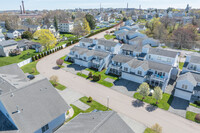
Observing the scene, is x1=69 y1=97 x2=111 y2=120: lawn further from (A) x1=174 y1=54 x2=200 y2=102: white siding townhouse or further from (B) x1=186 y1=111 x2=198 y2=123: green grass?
(A) x1=174 y1=54 x2=200 y2=102: white siding townhouse

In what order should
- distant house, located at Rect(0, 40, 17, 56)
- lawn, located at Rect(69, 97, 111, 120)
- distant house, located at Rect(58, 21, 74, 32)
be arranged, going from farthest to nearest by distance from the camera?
distant house, located at Rect(58, 21, 74, 32)
distant house, located at Rect(0, 40, 17, 56)
lawn, located at Rect(69, 97, 111, 120)

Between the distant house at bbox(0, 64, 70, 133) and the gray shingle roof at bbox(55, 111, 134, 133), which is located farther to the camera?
the distant house at bbox(0, 64, 70, 133)

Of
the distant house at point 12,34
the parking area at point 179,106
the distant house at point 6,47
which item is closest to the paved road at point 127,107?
the parking area at point 179,106


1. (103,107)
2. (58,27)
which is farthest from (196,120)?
(58,27)

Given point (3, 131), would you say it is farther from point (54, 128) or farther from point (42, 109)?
point (54, 128)

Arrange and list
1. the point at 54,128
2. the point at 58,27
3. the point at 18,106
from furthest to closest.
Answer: the point at 58,27 → the point at 54,128 → the point at 18,106

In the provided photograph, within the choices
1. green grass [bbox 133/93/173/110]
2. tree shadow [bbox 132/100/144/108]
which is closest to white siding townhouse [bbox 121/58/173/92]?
green grass [bbox 133/93/173/110]
